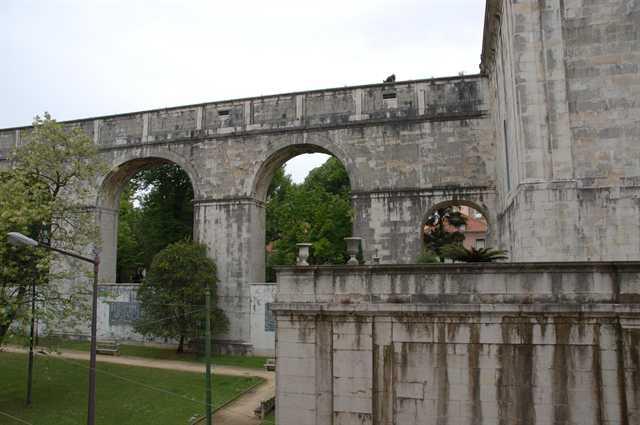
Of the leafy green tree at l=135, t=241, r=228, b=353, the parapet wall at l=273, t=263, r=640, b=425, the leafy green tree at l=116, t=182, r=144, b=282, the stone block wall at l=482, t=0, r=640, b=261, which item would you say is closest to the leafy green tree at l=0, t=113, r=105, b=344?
the leafy green tree at l=135, t=241, r=228, b=353

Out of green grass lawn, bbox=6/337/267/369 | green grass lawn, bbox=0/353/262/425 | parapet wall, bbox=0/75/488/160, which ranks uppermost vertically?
parapet wall, bbox=0/75/488/160

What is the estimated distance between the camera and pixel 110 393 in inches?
664

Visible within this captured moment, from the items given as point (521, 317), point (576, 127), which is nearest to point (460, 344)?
point (521, 317)

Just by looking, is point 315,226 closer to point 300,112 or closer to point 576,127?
point 300,112

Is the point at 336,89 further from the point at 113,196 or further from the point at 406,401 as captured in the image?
the point at 406,401

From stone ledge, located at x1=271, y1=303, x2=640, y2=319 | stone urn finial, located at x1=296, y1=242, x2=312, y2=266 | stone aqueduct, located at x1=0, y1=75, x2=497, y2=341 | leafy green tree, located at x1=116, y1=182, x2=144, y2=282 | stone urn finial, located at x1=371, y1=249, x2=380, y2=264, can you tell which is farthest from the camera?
leafy green tree, located at x1=116, y1=182, x2=144, y2=282

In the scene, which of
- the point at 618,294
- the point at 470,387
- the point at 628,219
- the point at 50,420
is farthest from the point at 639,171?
the point at 50,420

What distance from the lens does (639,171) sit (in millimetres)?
13047

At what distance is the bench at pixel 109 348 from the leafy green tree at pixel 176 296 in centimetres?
183

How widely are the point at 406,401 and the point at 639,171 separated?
858cm

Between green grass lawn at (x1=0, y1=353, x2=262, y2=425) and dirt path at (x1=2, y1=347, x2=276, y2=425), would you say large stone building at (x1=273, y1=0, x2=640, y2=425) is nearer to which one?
dirt path at (x1=2, y1=347, x2=276, y2=425)

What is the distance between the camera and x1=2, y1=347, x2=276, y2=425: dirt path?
14974 mm

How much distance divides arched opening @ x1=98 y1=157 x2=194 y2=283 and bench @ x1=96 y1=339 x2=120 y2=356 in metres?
3.22

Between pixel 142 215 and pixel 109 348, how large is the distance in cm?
1464
